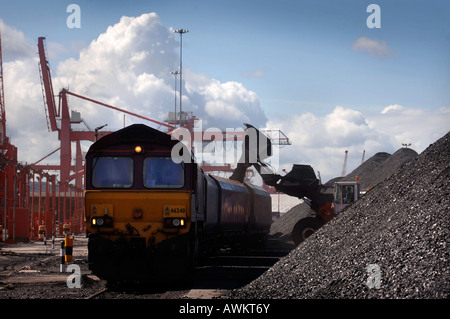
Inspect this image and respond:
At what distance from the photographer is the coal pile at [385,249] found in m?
9.38

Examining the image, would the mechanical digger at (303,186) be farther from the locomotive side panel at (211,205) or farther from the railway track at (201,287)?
the railway track at (201,287)

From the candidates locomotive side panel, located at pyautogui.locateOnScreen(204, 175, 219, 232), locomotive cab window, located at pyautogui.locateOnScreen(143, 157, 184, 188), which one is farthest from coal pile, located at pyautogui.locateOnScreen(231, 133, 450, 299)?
locomotive side panel, located at pyautogui.locateOnScreen(204, 175, 219, 232)

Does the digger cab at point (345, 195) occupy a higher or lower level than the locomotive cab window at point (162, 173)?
lower

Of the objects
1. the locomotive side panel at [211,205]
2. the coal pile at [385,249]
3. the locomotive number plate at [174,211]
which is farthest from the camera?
the locomotive side panel at [211,205]

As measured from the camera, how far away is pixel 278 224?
51.2m

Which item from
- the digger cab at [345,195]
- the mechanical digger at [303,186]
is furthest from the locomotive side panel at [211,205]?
the digger cab at [345,195]

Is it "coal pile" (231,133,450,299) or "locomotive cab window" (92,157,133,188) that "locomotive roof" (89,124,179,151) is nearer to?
"locomotive cab window" (92,157,133,188)

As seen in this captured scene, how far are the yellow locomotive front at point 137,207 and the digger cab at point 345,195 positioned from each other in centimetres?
1556

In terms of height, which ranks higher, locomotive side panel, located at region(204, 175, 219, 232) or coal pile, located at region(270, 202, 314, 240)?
locomotive side panel, located at region(204, 175, 219, 232)

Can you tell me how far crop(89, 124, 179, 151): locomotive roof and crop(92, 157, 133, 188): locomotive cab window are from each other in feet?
1.09

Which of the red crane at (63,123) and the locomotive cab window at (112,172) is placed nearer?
the locomotive cab window at (112,172)

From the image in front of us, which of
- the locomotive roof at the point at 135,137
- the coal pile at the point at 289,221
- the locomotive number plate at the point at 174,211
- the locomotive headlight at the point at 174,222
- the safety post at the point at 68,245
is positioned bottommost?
the coal pile at the point at 289,221

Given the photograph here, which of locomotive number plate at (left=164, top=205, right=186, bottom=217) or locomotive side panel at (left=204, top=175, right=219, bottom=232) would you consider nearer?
locomotive number plate at (left=164, top=205, right=186, bottom=217)

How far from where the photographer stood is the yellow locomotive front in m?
13.8
